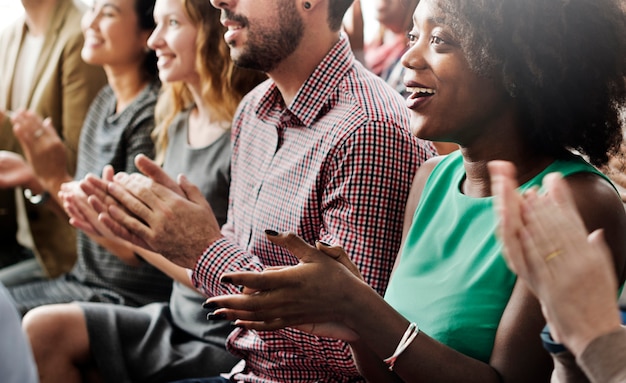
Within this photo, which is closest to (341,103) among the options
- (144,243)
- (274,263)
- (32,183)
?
(274,263)

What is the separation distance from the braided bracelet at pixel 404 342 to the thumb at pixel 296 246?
144 millimetres

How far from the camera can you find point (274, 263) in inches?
59.0

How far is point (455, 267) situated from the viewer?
3.80 ft

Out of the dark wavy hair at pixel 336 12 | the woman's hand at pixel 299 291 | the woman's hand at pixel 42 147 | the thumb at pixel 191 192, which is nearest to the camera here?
the woman's hand at pixel 299 291

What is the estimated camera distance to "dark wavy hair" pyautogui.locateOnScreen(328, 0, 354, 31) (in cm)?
157

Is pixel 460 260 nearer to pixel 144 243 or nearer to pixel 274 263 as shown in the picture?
pixel 274 263

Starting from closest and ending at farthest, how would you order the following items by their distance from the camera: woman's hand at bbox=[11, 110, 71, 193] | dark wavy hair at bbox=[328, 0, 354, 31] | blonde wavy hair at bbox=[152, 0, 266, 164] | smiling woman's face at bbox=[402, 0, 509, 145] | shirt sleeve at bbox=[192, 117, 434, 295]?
smiling woman's face at bbox=[402, 0, 509, 145]
shirt sleeve at bbox=[192, 117, 434, 295]
dark wavy hair at bbox=[328, 0, 354, 31]
blonde wavy hair at bbox=[152, 0, 266, 164]
woman's hand at bbox=[11, 110, 71, 193]

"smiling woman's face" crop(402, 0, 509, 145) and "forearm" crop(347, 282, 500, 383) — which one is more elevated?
"smiling woman's face" crop(402, 0, 509, 145)

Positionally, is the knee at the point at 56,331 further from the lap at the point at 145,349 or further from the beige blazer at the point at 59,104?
the beige blazer at the point at 59,104

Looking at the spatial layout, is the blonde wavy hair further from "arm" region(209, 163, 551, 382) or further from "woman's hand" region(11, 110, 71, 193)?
"arm" region(209, 163, 551, 382)

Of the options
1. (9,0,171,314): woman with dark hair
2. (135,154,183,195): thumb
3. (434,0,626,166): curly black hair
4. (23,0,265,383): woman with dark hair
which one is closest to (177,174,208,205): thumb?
(135,154,183,195): thumb

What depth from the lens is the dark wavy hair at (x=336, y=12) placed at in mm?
1574

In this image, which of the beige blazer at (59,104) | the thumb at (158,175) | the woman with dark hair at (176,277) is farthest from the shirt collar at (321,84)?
the beige blazer at (59,104)

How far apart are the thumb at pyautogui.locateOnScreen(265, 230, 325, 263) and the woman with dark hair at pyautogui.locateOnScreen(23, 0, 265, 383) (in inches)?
25.7
